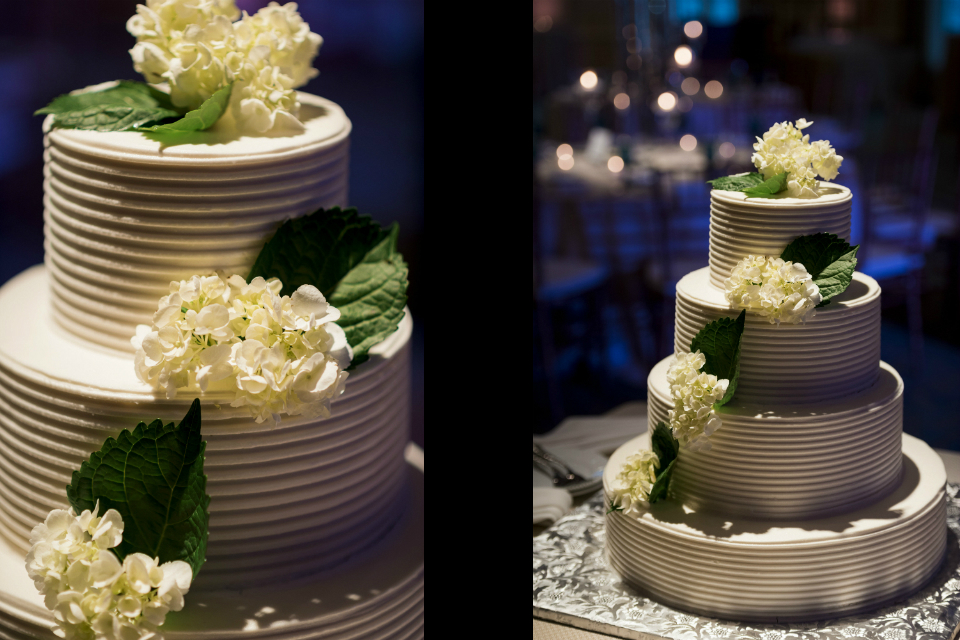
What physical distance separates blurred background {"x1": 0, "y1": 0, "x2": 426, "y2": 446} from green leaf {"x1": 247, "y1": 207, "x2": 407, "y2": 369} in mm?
2699

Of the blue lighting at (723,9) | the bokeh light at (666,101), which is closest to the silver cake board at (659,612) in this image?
the bokeh light at (666,101)

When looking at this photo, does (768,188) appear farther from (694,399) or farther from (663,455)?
(663,455)

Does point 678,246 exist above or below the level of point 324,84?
below

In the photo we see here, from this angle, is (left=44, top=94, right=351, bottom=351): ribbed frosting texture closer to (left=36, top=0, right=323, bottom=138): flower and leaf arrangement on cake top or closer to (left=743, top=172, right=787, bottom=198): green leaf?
(left=36, top=0, right=323, bottom=138): flower and leaf arrangement on cake top

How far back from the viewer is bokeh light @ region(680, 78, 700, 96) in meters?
7.45

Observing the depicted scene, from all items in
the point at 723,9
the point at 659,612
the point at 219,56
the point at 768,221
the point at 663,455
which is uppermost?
the point at 219,56

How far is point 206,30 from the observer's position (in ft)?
5.59

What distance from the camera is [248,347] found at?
57.6 inches

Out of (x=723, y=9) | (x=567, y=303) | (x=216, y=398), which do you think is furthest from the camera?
(x=723, y=9)

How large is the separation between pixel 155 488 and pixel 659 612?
116 cm

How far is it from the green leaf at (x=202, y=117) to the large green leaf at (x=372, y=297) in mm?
353

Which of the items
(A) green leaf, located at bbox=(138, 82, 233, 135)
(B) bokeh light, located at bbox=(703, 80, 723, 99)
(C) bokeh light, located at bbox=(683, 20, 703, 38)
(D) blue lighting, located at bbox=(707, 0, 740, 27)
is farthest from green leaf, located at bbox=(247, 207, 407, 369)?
(D) blue lighting, located at bbox=(707, 0, 740, 27)

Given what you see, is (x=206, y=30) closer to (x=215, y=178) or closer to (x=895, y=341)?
(x=215, y=178)

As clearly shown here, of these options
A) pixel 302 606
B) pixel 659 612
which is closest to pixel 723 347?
pixel 659 612
